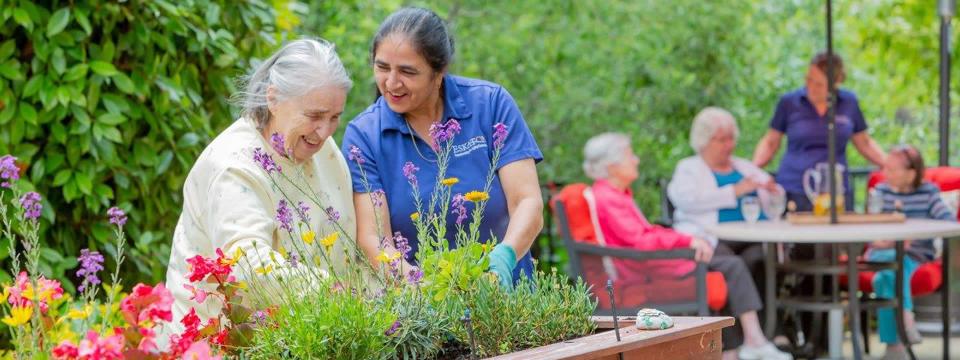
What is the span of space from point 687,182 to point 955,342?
1.90 metres

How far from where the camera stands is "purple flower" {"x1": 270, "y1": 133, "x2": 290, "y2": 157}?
7.33 ft

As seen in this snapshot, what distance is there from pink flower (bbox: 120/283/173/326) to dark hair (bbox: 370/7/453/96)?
98 cm

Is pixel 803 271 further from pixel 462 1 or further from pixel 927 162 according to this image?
pixel 927 162

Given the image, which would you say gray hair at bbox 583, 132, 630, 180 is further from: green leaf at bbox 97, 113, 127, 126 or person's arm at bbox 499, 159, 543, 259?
person's arm at bbox 499, 159, 543, 259

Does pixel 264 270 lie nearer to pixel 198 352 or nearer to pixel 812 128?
pixel 198 352

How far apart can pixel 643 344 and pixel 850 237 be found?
3401 millimetres

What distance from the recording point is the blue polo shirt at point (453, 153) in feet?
9.19

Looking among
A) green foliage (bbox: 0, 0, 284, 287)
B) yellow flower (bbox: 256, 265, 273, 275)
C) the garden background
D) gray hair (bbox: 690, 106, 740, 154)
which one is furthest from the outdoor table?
yellow flower (bbox: 256, 265, 273, 275)

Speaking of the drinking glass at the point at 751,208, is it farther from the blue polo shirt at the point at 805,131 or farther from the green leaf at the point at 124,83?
the green leaf at the point at 124,83

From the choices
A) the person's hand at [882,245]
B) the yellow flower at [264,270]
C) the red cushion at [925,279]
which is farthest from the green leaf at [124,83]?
the person's hand at [882,245]

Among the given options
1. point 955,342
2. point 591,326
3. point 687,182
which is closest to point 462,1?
point 687,182

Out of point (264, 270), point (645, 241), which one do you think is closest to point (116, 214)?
point (264, 270)

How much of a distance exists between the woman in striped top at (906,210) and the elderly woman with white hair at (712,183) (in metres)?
0.59

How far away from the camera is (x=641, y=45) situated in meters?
7.71
